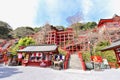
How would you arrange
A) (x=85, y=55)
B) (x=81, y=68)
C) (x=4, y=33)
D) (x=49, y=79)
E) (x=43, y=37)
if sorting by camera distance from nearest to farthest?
(x=49, y=79) < (x=81, y=68) < (x=85, y=55) < (x=43, y=37) < (x=4, y=33)

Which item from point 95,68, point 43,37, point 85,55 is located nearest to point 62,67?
point 95,68

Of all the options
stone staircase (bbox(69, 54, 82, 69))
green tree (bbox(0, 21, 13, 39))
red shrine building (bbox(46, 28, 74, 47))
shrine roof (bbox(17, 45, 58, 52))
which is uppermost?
green tree (bbox(0, 21, 13, 39))

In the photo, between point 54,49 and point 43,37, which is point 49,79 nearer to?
point 54,49

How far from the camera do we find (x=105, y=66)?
19.2 m

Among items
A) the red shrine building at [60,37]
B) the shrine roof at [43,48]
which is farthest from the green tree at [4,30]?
the shrine roof at [43,48]

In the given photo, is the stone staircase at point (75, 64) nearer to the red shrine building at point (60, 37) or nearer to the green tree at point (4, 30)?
the red shrine building at point (60, 37)

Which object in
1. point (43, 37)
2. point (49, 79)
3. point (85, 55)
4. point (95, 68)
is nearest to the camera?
point (49, 79)

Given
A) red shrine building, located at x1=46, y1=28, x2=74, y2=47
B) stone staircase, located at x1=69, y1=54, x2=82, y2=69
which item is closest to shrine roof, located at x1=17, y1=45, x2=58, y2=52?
stone staircase, located at x1=69, y1=54, x2=82, y2=69

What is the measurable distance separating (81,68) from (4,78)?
910 centimetres

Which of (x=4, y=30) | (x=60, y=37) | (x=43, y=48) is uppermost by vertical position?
(x=4, y=30)

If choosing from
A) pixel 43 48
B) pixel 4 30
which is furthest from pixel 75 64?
pixel 4 30

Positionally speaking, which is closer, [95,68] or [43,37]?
[95,68]

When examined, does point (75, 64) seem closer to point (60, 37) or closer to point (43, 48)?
point (43, 48)

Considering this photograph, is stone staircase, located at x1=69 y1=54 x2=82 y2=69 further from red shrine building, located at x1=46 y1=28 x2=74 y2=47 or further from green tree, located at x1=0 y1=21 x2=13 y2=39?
green tree, located at x1=0 y1=21 x2=13 y2=39
